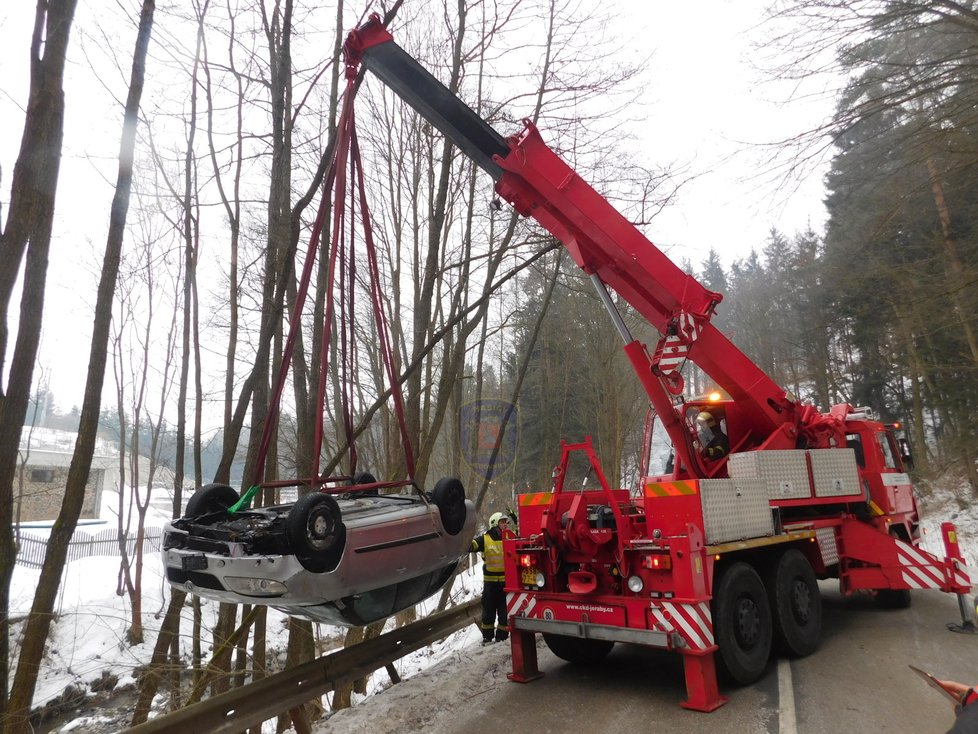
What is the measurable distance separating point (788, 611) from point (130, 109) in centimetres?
809

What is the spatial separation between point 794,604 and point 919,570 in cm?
235

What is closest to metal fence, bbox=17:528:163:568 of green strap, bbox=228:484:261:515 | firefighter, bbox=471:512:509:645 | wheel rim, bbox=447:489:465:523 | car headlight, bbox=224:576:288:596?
firefighter, bbox=471:512:509:645

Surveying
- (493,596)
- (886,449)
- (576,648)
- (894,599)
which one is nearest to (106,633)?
(493,596)

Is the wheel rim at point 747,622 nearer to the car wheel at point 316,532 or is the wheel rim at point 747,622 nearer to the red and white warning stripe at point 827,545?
the red and white warning stripe at point 827,545

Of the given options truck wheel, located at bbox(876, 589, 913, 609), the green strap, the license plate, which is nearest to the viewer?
the license plate

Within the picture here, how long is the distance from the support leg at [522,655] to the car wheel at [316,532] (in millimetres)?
2912

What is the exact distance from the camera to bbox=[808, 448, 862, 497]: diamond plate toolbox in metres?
7.16

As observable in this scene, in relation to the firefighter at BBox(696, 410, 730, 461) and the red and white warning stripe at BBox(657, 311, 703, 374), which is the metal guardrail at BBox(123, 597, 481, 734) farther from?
the firefighter at BBox(696, 410, 730, 461)

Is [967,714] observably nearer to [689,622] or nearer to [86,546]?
[689,622]

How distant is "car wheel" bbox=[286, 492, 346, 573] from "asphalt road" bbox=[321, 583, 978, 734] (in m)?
2.00

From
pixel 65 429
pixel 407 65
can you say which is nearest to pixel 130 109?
pixel 407 65

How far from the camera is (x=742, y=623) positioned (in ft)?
18.4

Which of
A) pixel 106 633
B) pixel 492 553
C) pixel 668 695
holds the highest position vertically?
pixel 492 553

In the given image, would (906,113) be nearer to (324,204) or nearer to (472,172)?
(472,172)
